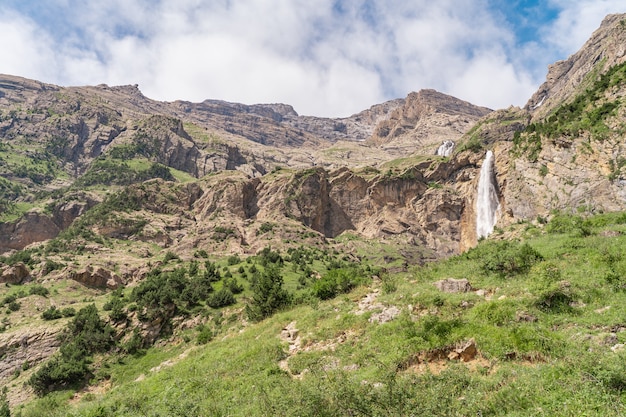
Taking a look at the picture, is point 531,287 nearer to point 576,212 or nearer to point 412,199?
Result: point 576,212

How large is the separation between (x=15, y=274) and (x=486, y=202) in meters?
90.9

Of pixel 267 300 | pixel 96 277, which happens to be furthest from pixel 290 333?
pixel 96 277

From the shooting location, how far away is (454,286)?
17938 mm

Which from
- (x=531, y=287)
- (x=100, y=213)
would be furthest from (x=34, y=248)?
(x=531, y=287)

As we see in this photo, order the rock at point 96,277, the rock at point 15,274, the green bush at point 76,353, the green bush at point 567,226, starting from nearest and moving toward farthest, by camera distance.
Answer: the green bush at point 567,226 → the green bush at point 76,353 → the rock at point 96,277 → the rock at point 15,274

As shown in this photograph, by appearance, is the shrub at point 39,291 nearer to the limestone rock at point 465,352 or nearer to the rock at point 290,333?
the rock at point 290,333

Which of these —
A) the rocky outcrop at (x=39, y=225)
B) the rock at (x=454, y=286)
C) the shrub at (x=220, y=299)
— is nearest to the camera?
the rock at (x=454, y=286)

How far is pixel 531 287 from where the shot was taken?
14.9 metres

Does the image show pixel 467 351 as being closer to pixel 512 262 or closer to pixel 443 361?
pixel 443 361

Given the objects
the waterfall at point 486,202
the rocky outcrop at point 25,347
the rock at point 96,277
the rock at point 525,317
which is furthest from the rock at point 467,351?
the rock at point 96,277

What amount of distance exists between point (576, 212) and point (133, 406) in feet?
143

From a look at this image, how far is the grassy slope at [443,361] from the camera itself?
821cm

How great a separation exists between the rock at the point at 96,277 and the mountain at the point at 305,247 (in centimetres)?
22

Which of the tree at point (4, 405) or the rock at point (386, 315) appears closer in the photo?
the rock at point (386, 315)
